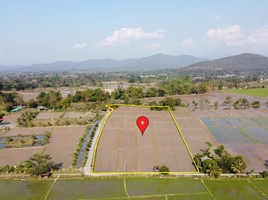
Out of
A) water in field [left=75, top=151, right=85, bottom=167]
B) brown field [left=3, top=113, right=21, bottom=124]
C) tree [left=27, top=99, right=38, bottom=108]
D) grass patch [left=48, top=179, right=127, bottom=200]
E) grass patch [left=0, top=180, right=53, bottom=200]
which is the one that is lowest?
grass patch [left=0, top=180, right=53, bottom=200]

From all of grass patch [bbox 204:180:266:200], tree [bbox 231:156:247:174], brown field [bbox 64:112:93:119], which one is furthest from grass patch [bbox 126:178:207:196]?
brown field [bbox 64:112:93:119]

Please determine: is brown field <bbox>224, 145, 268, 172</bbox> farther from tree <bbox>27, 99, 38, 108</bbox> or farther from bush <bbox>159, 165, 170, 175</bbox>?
tree <bbox>27, 99, 38, 108</bbox>

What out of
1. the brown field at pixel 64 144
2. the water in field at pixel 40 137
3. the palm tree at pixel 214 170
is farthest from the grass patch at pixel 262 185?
the water in field at pixel 40 137

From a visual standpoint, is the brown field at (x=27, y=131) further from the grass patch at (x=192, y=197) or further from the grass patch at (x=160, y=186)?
the grass patch at (x=192, y=197)

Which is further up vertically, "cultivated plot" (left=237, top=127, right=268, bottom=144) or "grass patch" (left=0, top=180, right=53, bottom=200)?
"cultivated plot" (left=237, top=127, right=268, bottom=144)

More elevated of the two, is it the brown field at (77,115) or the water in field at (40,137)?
the brown field at (77,115)

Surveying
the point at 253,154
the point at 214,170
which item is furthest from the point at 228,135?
the point at 214,170
